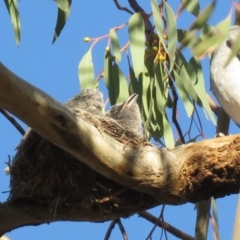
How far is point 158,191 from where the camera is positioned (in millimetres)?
2342

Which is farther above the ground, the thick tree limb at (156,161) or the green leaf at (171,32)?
the green leaf at (171,32)

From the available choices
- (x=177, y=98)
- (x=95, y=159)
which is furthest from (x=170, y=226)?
(x=95, y=159)

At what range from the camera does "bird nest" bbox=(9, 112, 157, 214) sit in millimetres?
2412

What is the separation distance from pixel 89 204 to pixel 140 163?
25 centimetres

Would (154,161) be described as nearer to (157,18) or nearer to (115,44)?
(157,18)

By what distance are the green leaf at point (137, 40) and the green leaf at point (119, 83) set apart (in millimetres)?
276

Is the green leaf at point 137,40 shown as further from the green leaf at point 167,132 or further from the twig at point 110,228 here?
the twig at point 110,228

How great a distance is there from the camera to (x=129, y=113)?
9.99ft

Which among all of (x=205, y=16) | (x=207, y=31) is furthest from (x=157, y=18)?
(x=205, y=16)

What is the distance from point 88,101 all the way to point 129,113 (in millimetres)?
192

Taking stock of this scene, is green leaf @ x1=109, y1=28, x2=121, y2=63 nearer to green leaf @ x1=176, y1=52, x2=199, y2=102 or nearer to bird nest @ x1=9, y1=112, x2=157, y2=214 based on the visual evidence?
green leaf @ x1=176, y1=52, x2=199, y2=102

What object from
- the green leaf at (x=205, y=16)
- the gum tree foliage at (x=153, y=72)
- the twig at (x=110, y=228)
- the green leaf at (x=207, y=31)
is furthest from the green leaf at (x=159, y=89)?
the green leaf at (x=205, y=16)

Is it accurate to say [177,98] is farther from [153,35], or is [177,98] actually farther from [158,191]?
[158,191]

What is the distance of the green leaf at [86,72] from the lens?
10.5ft
